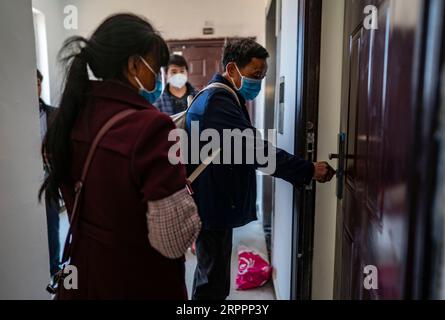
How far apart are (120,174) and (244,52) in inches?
39.9

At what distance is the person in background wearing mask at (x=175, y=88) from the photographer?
2.66m

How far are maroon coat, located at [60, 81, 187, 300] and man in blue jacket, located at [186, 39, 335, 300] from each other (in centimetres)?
61

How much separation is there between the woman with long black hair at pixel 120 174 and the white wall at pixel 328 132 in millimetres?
732

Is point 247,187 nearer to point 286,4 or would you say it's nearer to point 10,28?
point 286,4

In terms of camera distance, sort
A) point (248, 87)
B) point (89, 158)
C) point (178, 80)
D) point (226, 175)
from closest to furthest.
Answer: point (89, 158), point (226, 175), point (248, 87), point (178, 80)

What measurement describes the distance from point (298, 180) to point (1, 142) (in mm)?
1092

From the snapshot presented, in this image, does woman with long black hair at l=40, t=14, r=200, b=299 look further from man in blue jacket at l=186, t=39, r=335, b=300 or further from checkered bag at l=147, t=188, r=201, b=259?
man in blue jacket at l=186, t=39, r=335, b=300

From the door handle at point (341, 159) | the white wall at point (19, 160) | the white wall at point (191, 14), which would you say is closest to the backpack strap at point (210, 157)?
the door handle at point (341, 159)

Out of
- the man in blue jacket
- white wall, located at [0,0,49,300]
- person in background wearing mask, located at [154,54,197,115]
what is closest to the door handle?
the man in blue jacket

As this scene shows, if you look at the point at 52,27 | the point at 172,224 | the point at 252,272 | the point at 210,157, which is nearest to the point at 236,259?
the point at 252,272

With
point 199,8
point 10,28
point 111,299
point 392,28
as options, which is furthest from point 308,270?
point 199,8

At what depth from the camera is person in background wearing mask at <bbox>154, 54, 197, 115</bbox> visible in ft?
8.73

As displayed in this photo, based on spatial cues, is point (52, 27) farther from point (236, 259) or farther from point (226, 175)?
point (226, 175)

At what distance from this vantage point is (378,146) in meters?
0.68
